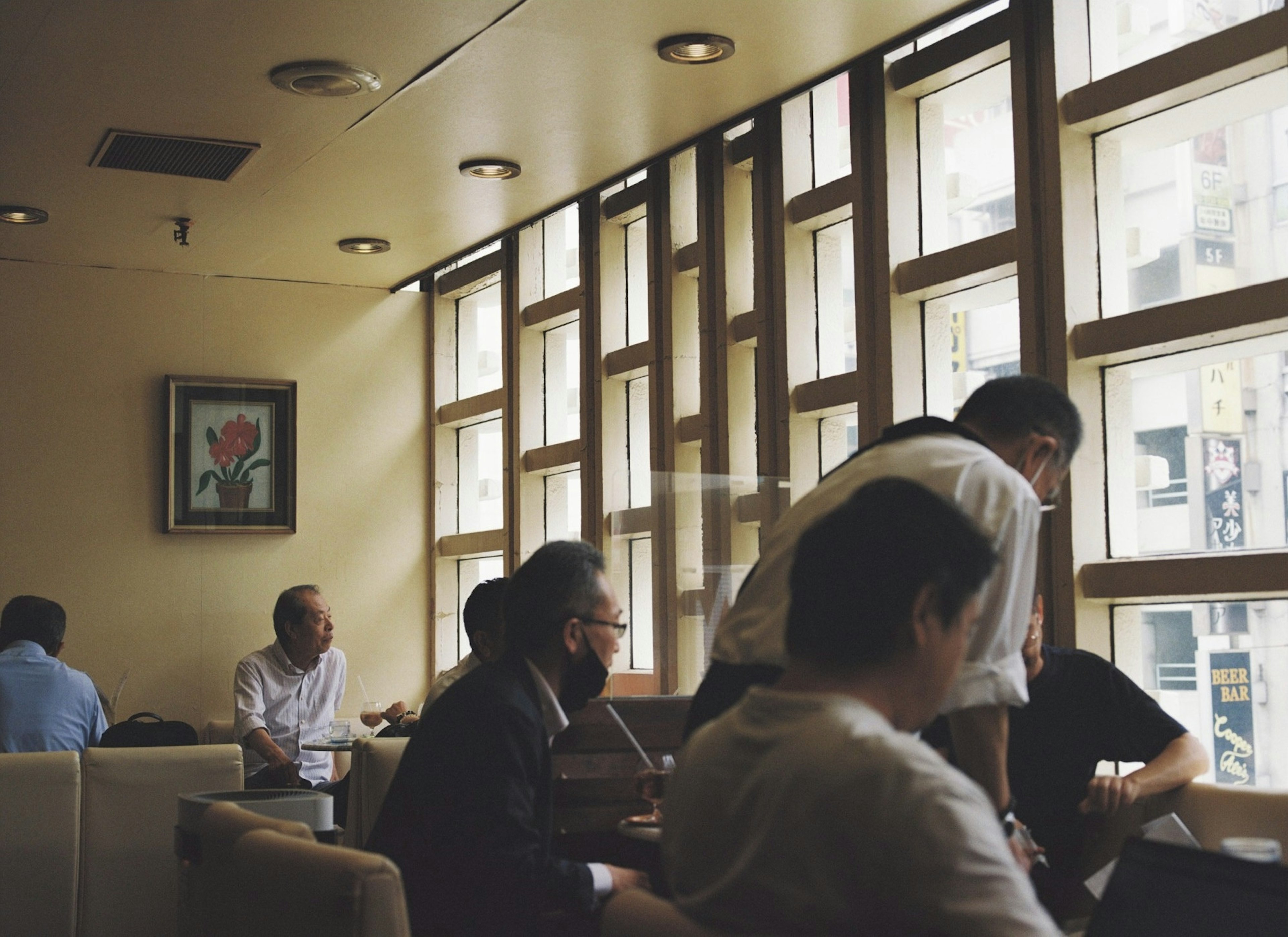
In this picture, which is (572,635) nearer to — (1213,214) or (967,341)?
(1213,214)

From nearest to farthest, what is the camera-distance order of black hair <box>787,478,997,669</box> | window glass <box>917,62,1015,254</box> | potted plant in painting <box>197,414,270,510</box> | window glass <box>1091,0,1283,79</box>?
black hair <box>787,478,997,669</box>
window glass <box>1091,0,1283,79</box>
window glass <box>917,62,1015,254</box>
potted plant in painting <box>197,414,270,510</box>

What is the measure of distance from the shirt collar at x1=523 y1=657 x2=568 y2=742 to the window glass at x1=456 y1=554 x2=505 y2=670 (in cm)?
479

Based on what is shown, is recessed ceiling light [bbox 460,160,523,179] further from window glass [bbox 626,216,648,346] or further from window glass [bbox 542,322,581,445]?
window glass [bbox 542,322,581,445]

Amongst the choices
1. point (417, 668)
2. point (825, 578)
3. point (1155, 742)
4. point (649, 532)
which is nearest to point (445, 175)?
point (649, 532)

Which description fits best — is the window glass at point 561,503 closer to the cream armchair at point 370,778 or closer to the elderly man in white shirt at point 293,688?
the elderly man in white shirt at point 293,688

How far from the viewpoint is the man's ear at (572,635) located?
2.55 meters

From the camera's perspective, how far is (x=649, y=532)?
15.6 ft

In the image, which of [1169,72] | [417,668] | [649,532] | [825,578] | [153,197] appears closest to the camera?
[825,578]

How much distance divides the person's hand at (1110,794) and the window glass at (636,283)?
355 centimetres

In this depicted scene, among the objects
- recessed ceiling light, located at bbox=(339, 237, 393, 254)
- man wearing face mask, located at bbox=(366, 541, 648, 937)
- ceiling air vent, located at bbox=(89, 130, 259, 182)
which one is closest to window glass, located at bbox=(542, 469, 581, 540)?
recessed ceiling light, located at bbox=(339, 237, 393, 254)

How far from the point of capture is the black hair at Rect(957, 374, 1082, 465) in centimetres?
217

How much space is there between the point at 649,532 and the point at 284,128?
204cm

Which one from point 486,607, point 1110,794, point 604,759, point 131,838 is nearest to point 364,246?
point 486,607

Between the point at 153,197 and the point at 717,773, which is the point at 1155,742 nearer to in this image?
the point at 717,773
